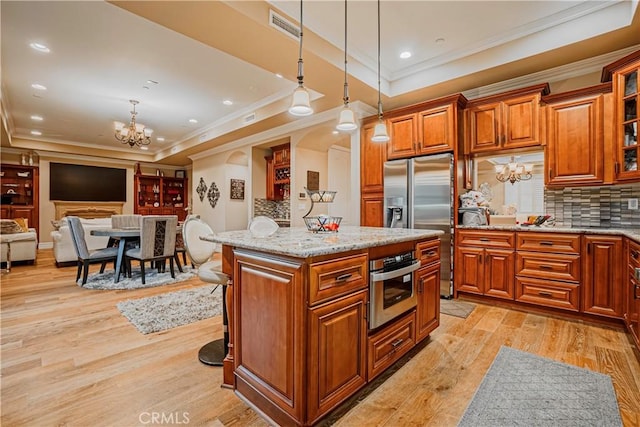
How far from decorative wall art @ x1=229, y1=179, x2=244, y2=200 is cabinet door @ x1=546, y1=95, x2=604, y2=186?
640cm

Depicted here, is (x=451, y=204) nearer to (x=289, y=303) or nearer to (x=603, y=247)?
(x=603, y=247)

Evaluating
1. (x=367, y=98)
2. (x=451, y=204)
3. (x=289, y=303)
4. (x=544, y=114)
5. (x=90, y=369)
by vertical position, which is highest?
(x=367, y=98)

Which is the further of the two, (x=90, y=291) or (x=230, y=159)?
(x=230, y=159)

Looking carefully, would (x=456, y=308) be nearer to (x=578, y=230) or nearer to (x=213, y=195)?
(x=578, y=230)

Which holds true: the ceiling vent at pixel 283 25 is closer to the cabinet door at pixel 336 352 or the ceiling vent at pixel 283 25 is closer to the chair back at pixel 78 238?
the cabinet door at pixel 336 352

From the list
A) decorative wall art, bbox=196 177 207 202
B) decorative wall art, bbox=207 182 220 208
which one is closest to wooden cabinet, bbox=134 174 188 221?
decorative wall art, bbox=196 177 207 202

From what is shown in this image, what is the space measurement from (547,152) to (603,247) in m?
1.11

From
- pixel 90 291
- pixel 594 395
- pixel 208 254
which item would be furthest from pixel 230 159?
pixel 594 395

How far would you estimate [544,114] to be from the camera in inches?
129

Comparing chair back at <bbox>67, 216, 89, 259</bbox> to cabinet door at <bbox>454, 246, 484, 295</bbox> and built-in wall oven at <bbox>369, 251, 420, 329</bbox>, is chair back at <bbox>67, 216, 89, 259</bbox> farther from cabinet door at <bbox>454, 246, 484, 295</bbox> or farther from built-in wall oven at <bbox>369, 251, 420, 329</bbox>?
cabinet door at <bbox>454, 246, 484, 295</bbox>

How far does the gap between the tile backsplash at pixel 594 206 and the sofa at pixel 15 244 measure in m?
8.12

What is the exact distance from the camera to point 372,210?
4395 millimetres

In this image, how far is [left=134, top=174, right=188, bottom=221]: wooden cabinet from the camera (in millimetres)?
10141

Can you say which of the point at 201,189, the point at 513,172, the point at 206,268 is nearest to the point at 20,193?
the point at 201,189
